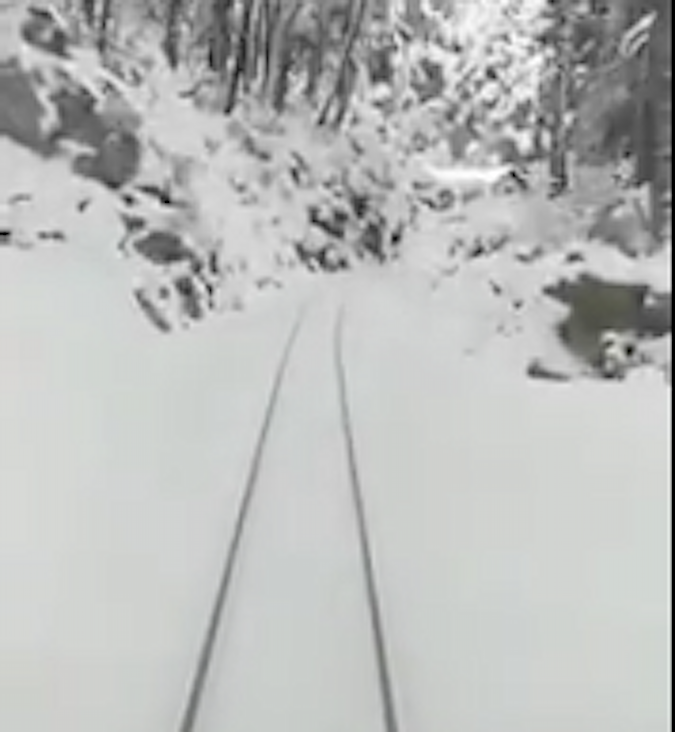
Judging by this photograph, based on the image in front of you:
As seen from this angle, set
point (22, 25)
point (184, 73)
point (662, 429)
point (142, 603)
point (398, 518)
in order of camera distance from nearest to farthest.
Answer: point (662, 429) → point (142, 603) → point (398, 518) → point (22, 25) → point (184, 73)

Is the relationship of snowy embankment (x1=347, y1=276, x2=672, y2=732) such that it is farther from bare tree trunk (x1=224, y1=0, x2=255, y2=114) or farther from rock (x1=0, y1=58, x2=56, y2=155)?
bare tree trunk (x1=224, y1=0, x2=255, y2=114)

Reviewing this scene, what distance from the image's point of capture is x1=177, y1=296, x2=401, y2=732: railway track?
5.91 metres

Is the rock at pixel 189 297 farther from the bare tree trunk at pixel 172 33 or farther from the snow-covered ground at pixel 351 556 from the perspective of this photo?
the bare tree trunk at pixel 172 33

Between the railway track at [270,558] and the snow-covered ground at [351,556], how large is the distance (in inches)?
2.7

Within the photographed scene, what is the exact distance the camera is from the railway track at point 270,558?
233 inches

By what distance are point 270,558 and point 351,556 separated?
0.47 metres

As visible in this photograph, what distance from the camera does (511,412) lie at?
24.4ft

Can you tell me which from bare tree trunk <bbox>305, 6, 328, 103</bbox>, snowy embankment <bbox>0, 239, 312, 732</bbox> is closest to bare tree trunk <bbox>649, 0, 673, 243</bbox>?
snowy embankment <bbox>0, 239, 312, 732</bbox>

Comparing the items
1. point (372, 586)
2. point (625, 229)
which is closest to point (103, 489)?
point (372, 586)

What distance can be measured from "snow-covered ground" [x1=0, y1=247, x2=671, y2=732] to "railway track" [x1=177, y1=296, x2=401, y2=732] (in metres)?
0.07

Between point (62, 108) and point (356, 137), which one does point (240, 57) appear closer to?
point (62, 108)

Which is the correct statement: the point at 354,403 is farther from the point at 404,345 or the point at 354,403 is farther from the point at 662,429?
the point at 662,429

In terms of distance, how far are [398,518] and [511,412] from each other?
73.8 inches

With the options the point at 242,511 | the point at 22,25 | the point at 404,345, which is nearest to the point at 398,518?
the point at 242,511
